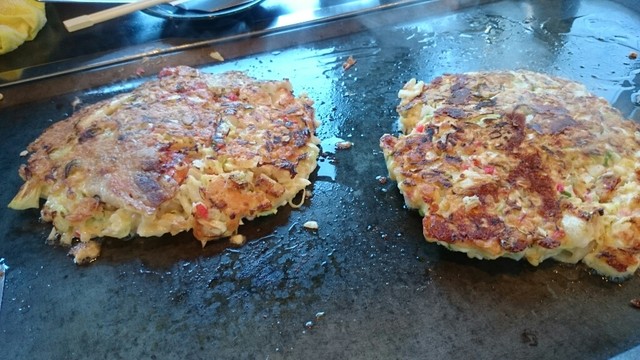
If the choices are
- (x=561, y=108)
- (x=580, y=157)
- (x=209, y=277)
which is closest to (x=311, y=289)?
(x=209, y=277)

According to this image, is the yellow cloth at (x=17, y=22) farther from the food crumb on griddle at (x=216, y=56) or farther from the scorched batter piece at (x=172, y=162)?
the food crumb on griddle at (x=216, y=56)

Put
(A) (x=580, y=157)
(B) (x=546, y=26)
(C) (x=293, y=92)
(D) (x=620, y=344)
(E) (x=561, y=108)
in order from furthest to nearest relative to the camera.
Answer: (B) (x=546, y=26) < (C) (x=293, y=92) < (E) (x=561, y=108) < (A) (x=580, y=157) < (D) (x=620, y=344)

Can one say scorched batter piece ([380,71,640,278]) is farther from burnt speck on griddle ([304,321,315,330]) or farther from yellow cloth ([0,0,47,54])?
yellow cloth ([0,0,47,54])

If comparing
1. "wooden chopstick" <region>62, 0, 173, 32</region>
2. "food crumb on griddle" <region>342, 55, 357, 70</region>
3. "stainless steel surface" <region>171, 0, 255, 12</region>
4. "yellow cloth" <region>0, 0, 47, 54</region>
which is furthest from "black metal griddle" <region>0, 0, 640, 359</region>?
"stainless steel surface" <region>171, 0, 255, 12</region>

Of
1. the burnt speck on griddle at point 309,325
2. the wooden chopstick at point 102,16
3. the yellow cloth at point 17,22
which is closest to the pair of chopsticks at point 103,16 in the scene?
the wooden chopstick at point 102,16

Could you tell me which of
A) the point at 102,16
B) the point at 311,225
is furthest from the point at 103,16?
the point at 311,225

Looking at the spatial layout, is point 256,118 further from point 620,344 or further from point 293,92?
point 620,344
